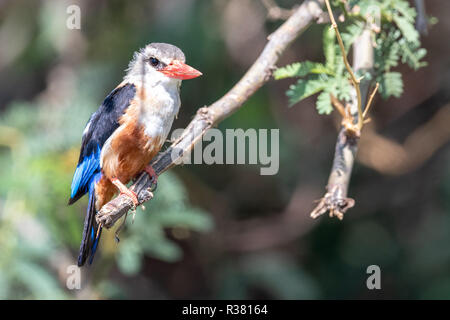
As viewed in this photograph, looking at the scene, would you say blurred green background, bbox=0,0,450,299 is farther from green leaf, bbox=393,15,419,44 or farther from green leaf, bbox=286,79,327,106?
green leaf, bbox=393,15,419,44

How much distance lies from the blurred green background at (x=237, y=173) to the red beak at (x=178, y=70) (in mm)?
1073

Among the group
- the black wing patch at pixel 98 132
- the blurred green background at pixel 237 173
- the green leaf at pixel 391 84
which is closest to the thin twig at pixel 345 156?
the green leaf at pixel 391 84

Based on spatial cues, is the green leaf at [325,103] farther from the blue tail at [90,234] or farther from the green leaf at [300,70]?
the blue tail at [90,234]

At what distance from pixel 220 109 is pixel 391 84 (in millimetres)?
815

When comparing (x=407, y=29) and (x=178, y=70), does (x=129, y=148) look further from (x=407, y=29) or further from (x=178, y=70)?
(x=407, y=29)

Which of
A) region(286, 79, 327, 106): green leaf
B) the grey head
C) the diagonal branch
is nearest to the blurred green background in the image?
the grey head

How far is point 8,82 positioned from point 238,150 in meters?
2.59

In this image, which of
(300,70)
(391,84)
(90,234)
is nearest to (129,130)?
(90,234)

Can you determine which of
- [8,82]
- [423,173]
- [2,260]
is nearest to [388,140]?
[423,173]

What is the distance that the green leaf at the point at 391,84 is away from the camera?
2.78m

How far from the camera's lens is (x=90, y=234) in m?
3.18

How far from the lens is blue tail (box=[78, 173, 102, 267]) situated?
312 centimetres

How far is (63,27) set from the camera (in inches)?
186

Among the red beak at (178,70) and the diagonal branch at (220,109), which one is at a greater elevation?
the red beak at (178,70)
